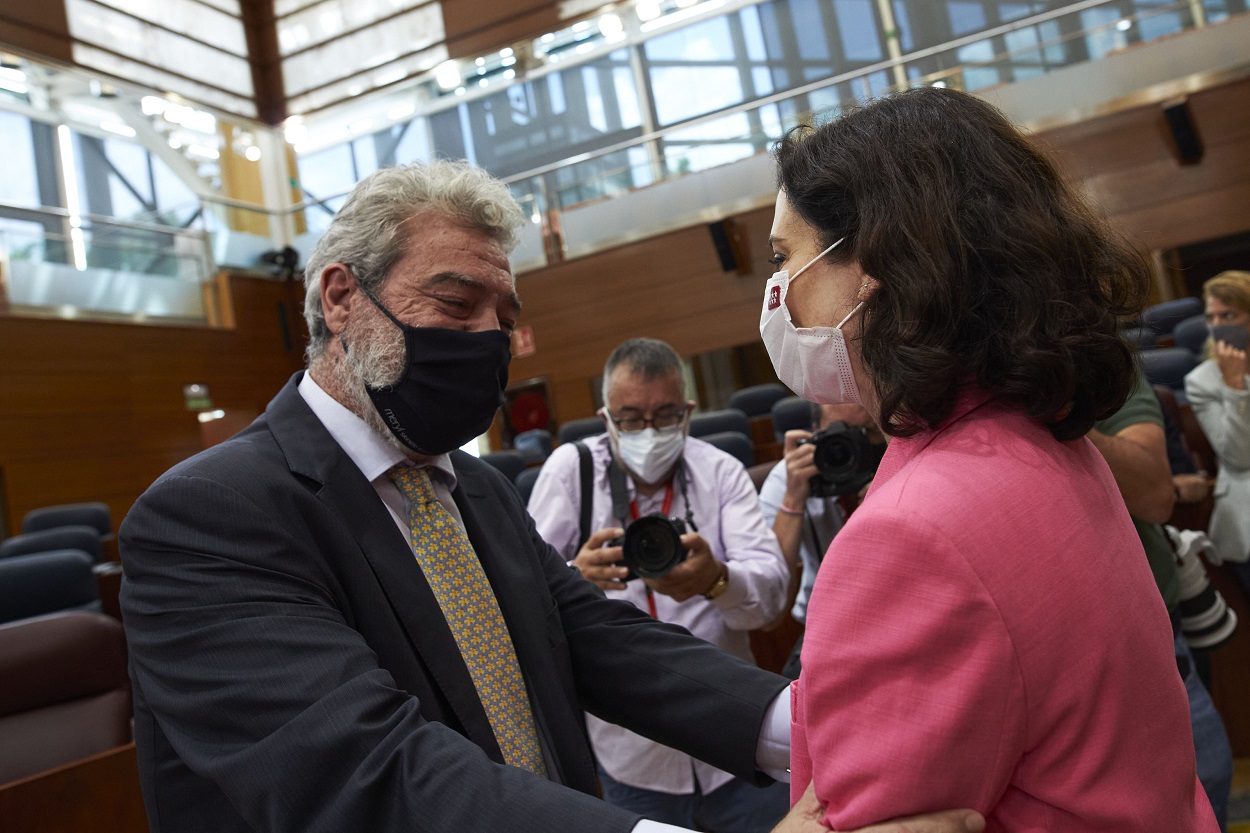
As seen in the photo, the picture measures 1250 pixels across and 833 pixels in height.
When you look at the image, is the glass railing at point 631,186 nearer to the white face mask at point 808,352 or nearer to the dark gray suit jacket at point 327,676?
the dark gray suit jacket at point 327,676

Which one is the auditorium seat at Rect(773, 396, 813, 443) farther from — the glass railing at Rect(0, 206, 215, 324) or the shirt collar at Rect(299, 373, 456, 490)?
the glass railing at Rect(0, 206, 215, 324)

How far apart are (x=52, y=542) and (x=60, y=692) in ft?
12.7

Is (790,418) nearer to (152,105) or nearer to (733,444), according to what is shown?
(733,444)

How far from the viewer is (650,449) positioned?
2.43 m

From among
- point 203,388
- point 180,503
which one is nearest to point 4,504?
point 203,388

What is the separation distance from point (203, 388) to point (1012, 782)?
11.0 metres

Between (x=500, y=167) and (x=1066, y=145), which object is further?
(x=500, y=167)

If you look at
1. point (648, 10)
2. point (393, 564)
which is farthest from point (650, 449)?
point (648, 10)

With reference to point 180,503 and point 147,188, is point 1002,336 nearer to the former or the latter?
point 180,503

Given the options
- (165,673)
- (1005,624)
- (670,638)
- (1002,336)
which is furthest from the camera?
(670,638)

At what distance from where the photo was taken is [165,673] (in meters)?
1.08

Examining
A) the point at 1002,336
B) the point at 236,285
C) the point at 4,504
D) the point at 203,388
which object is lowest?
the point at 1002,336

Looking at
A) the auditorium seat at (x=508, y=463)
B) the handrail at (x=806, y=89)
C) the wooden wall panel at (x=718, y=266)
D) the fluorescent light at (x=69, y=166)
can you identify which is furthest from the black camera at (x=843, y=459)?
the fluorescent light at (x=69, y=166)

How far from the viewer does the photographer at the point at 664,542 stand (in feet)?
6.84
